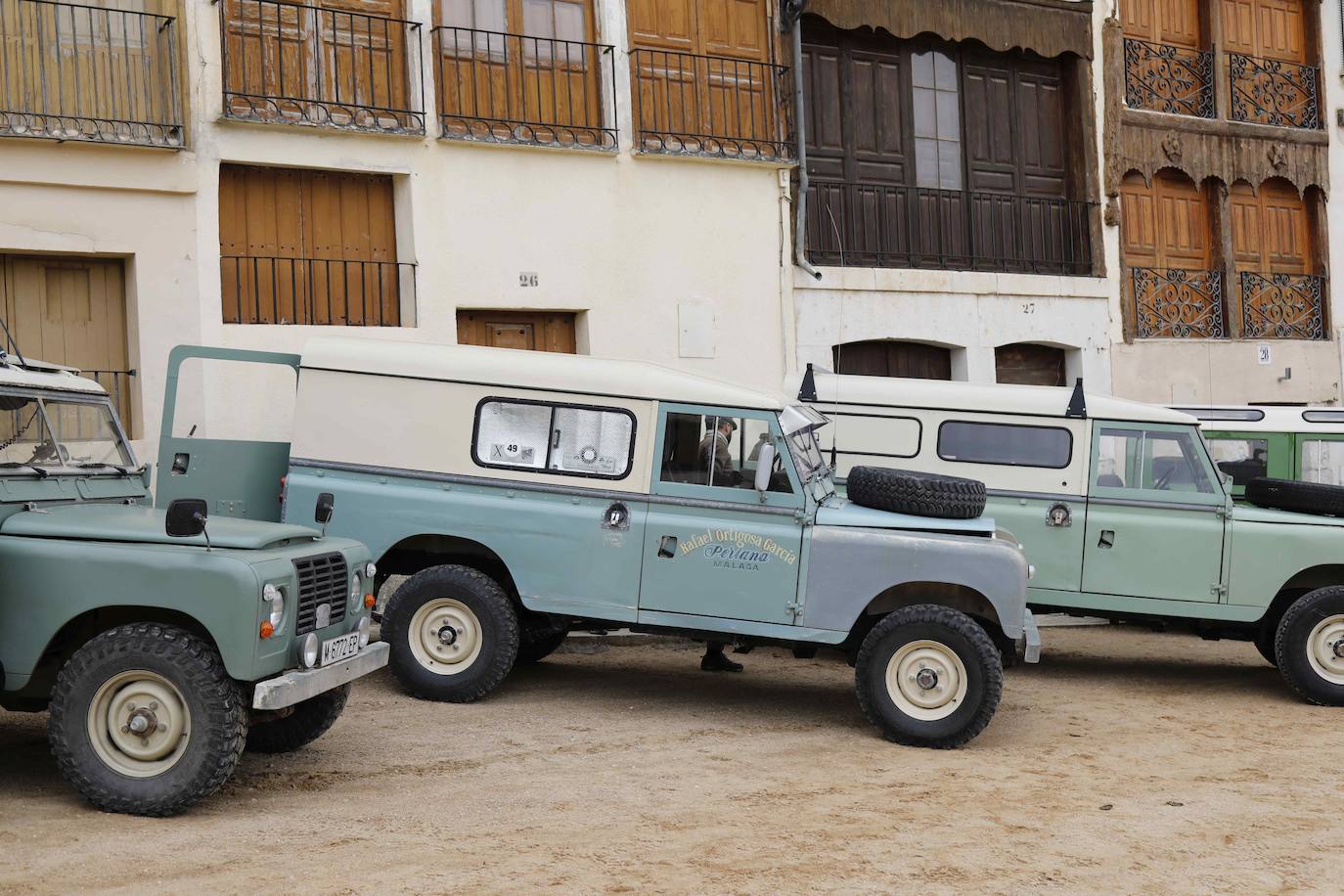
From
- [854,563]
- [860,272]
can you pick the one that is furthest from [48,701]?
[860,272]

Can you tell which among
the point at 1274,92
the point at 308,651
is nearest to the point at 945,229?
the point at 1274,92

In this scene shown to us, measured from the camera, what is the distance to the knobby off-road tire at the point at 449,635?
9.49m

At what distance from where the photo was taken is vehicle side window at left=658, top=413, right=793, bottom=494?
30.7 feet

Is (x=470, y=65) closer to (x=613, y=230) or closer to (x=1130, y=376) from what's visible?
(x=613, y=230)

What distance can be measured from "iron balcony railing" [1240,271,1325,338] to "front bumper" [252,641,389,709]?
15.7 m

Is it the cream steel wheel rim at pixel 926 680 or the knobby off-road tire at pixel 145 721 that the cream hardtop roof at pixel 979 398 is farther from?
the knobby off-road tire at pixel 145 721

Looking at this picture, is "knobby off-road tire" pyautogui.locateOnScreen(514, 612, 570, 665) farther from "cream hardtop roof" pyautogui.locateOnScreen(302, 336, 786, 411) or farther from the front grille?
the front grille

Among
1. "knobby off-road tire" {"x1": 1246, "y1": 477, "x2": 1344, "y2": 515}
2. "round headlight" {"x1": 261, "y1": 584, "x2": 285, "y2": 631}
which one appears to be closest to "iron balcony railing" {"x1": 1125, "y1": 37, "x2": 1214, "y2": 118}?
"knobby off-road tire" {"x1": 1246, "y1": 477, "x2": 1344, "y2": 515}

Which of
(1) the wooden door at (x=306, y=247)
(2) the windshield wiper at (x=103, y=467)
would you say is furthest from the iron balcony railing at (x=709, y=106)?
(2) the windshield wiper at (x=103, y=467)

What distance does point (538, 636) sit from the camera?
10523 mm

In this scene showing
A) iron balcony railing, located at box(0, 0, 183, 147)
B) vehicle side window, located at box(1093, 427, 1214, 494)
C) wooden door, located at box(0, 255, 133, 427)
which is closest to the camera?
vehicle side window, located at box(1093, 427, 1214, 494)

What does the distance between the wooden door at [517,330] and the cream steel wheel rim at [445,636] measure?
5.54m

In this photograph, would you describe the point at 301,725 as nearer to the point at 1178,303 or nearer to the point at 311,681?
the point at 311,681

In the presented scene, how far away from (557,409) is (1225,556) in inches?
193
